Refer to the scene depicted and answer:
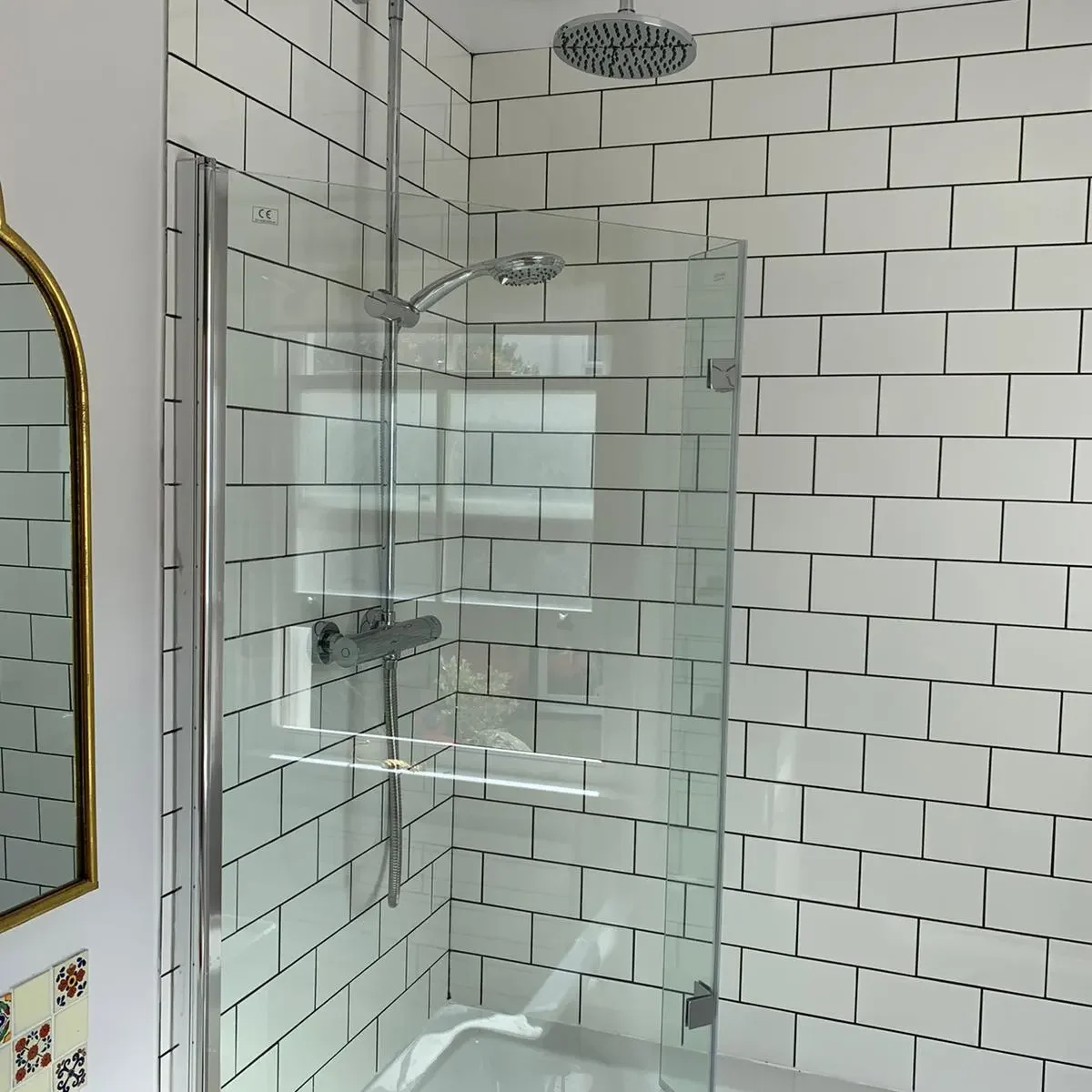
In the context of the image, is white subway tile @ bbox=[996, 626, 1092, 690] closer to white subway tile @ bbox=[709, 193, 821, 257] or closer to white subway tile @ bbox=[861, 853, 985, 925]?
white subway tile @ bbox=[861, 853, 985, 925]

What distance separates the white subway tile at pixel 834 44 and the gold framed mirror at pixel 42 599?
1464mm

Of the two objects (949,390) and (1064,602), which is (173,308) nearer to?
(949,390)

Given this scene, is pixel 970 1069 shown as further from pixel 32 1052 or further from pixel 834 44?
pixel 834 44

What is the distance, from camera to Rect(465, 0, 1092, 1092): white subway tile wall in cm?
194

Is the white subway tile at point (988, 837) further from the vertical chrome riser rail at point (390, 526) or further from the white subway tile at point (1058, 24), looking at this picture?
the white subway tile at point (1058, 24)

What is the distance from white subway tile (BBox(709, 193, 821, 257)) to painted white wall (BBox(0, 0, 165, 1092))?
3.68 ft

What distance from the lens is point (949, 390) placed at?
199 centimetres

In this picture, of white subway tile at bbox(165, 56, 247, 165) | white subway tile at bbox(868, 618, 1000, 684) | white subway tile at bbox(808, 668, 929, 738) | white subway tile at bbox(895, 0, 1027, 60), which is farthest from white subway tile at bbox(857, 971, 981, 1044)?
white subway tile at bbox(165, 56, 247, 165)

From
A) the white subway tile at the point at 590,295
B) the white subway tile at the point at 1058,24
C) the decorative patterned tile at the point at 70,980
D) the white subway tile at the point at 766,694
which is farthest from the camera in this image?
the white subway tile at the point at 766,694

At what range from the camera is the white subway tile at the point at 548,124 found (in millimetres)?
2174

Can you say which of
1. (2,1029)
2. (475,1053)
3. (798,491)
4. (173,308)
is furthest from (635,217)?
(2,1029)

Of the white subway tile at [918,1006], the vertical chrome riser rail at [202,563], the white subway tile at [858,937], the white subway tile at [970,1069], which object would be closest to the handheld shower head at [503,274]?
the vertical chrome riser rail at [202,563]

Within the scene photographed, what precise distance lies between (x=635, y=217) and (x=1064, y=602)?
110cm

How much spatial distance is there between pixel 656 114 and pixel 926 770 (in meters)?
1.38
